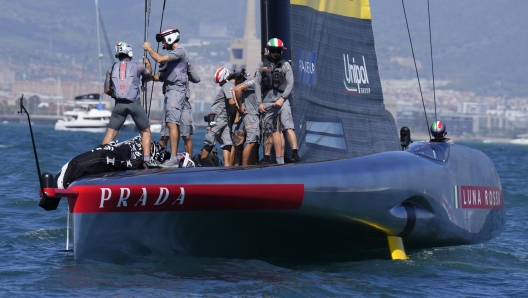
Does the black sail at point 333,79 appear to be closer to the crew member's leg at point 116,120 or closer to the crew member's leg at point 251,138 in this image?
the crew member's leg at point 251,138

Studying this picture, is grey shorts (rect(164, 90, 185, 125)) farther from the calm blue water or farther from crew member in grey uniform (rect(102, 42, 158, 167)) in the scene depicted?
the calm blue water

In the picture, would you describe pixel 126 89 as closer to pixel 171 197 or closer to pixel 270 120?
pixel 270 120

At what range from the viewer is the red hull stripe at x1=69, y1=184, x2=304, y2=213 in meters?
7.45

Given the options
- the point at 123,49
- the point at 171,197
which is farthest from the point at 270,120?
the point at 171,197

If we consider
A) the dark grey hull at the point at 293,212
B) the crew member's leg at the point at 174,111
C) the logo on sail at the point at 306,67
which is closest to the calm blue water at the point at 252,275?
the dark grey hull at the point at 293,212

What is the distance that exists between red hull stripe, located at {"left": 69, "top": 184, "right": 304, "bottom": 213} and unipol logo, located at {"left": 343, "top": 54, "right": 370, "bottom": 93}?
11.6ft

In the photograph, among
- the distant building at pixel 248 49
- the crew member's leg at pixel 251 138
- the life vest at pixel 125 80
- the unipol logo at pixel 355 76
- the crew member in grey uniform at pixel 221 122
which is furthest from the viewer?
the distant building at pixel 248 49

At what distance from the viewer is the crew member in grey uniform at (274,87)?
912cm

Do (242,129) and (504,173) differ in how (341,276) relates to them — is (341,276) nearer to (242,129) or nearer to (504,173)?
(242,129)

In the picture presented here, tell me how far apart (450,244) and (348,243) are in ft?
4.09

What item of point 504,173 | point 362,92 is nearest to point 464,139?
point 504,173

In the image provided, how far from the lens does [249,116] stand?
375 inches

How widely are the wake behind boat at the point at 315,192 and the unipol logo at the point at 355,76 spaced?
0.05 feet

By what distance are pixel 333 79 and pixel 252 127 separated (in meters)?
1.62
